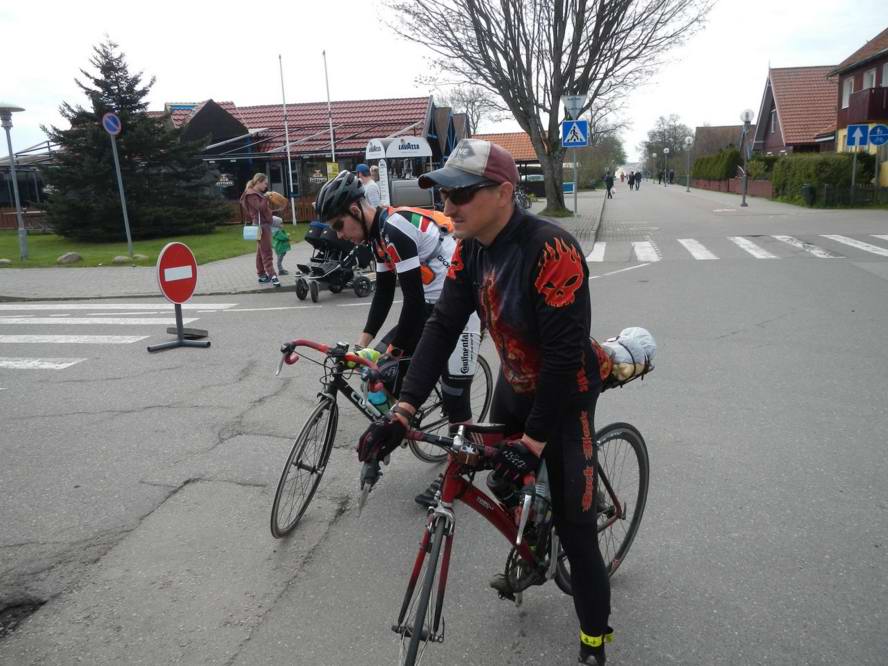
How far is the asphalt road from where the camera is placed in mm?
2957

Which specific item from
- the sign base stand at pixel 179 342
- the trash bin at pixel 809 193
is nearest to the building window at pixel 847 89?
the trash bin at pixel 809 193

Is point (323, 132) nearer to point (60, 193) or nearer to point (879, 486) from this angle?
point (60, 193)

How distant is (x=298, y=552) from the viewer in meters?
3.70

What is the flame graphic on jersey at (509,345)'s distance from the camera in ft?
8.24

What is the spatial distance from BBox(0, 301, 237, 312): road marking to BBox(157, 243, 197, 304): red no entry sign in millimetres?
2492

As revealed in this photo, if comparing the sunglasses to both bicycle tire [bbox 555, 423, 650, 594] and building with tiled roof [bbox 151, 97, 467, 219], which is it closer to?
bicycle tire [bbox 555, 423, 650, 594]

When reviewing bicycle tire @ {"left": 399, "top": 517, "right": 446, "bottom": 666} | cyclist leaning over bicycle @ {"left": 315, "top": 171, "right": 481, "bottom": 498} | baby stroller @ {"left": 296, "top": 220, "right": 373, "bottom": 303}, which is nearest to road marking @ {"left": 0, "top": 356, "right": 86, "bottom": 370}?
baby stroller @ {"left": 296, "top": 220, "right": 373, "bottom": 303}

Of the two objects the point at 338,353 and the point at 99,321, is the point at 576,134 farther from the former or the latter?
the point at 338,353

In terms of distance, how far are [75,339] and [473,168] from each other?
27.6 ft

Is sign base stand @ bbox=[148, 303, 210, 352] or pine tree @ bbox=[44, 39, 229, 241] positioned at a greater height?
pine tree @ bbox=[44, 39, 229, 241]

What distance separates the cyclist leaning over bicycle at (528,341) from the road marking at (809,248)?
14.2m

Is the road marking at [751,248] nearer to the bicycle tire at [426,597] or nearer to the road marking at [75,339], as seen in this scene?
the road marking at [75,339]

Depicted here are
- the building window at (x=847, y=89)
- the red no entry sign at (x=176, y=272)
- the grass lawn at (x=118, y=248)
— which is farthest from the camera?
the building window at (x=847, y=89)

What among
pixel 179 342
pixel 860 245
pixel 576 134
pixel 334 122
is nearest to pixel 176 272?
pixel 179 342
